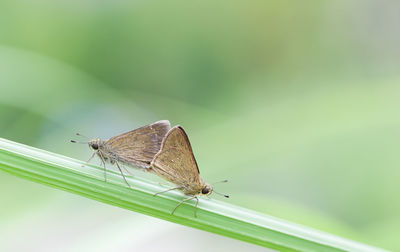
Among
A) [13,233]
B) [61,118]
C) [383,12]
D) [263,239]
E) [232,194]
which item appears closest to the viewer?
[263,239]

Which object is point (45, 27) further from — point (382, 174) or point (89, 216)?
point (382, 174)

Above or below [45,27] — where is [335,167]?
below

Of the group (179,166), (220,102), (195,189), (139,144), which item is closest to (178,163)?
(179,166)

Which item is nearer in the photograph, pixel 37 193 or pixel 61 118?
pixel 37 193

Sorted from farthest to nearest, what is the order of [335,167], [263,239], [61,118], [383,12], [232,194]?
[383,12] → [61,118] → [335,167] → [232,194] → [263,239]

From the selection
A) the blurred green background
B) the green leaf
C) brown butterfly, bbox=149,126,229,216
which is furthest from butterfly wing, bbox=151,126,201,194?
the blurred green background

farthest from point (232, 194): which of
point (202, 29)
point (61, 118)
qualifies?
point (202, 29)
